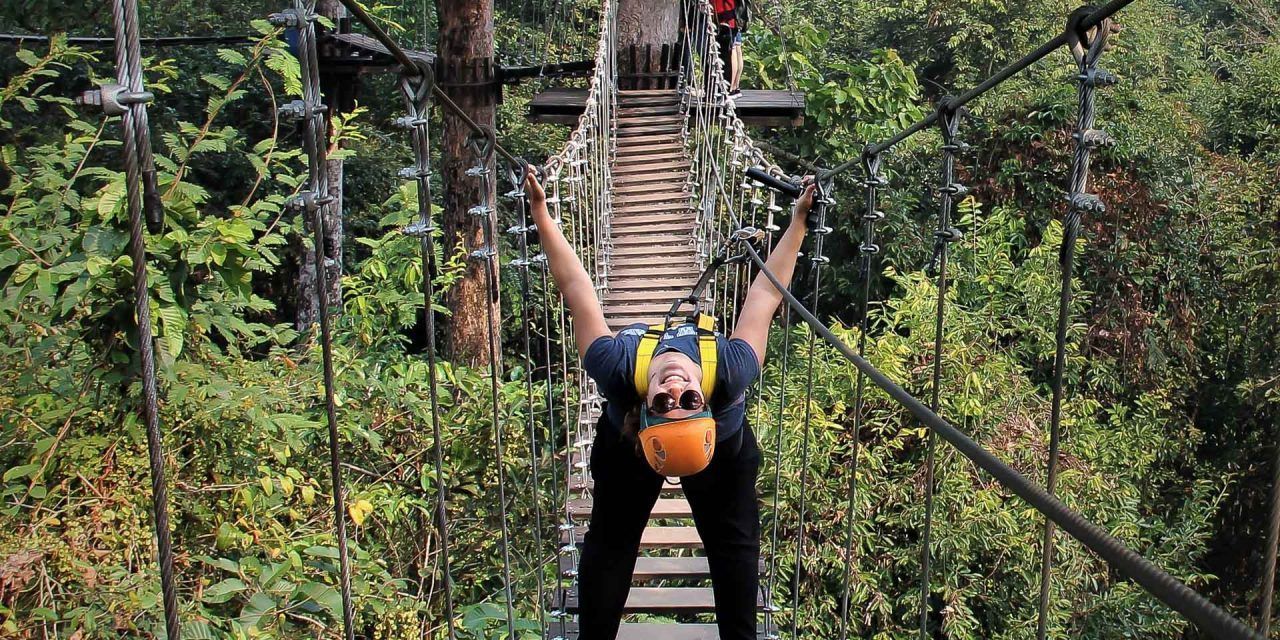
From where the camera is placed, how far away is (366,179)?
7.11 metres

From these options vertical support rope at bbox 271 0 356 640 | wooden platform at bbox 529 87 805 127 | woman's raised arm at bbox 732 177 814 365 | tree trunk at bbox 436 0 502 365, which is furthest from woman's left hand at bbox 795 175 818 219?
wooden platform at bbox 529 87 805 127

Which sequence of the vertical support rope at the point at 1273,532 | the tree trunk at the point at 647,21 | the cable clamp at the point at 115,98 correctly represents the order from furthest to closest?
the tree trunk at the point at 647,21
the cable clamp at the point at 115,98
the vertical support rope at the point at 1273,532

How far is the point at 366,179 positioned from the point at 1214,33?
7849mm

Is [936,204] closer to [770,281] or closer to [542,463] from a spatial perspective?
[542,463]

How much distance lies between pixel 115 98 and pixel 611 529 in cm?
97

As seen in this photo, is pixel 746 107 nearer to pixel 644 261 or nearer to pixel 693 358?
pixel 644 261

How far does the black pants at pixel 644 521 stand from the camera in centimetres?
148

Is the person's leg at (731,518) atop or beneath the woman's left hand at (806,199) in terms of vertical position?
Result: beneath

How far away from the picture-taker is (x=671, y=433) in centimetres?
130

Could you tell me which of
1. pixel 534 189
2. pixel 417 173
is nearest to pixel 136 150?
pixel 417 173

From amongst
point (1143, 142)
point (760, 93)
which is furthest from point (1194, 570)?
point (760, 93)

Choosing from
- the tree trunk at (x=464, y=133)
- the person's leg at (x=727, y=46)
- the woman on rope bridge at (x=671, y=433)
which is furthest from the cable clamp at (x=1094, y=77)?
the person's leg at (x=727, y=46)

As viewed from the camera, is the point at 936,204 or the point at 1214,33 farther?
the point at 1214,33

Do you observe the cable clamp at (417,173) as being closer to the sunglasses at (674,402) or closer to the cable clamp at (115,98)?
the sunglasses at (674,402)
